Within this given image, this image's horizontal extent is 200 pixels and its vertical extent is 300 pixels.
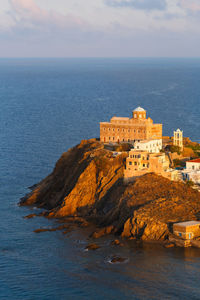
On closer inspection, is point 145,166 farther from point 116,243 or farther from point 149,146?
point 116,243

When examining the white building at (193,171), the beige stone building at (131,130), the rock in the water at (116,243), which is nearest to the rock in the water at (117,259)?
the rock in the water at (116,243)

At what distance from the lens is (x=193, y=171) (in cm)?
7712

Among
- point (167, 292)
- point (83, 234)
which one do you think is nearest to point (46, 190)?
point (83, 234)

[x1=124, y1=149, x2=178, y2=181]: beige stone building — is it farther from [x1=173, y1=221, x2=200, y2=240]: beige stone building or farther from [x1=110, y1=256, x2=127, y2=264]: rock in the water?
[x1=110, y1=256, x2=127, y2=264]: rock in the water

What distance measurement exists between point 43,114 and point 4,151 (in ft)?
185

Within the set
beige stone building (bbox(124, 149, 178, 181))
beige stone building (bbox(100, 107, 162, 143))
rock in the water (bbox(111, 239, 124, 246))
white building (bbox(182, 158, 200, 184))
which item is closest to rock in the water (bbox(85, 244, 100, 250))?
rock in the water (bbox(111, 239, 124, 246))

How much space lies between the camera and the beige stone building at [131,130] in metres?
89.9

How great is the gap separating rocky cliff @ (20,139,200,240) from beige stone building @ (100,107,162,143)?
3.70m

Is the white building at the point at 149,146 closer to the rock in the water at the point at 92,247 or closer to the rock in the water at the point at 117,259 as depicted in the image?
the rock in the water at the point at 92,247

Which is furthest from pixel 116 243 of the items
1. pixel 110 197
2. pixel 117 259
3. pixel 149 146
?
pixel 149 146

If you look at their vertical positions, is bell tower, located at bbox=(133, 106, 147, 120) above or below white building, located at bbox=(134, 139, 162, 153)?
above

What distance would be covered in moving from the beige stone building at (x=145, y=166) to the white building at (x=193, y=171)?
133 centimetres

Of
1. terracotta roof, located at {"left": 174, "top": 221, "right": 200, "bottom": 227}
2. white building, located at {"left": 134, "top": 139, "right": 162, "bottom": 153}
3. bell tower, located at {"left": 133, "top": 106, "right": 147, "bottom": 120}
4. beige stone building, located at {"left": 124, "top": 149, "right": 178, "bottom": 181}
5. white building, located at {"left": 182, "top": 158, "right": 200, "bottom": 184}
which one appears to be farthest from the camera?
bell tower, located at {"left": 133, "top": 106, "right": 147, "bottom": 120}

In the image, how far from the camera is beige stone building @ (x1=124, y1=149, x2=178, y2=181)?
76.3 metres
